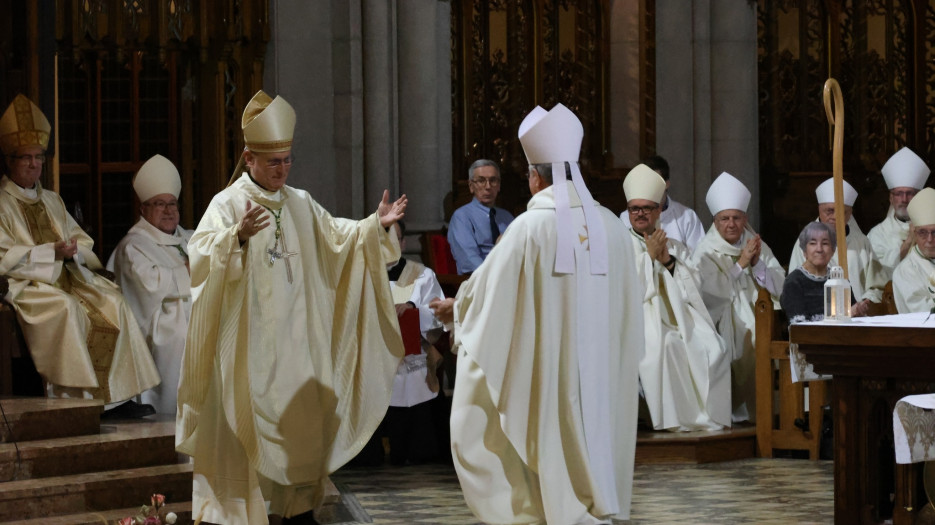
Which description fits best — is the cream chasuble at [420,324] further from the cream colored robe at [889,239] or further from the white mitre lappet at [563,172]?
the cream colored robe at [889,239]

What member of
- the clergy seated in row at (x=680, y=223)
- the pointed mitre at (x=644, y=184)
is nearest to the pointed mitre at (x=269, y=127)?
the pointed mitre at (x=644, y=184)

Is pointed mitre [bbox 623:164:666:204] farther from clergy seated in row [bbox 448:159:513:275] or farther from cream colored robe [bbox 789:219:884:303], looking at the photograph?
cream colored robe [bbox 789:219:884:303]

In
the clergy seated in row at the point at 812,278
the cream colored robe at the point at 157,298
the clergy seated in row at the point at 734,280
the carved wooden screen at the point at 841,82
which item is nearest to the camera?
the cream colored robe at the point at 157,298

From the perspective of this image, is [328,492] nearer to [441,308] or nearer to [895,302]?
[441,308]

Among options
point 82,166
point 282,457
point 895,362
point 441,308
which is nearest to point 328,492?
point 282,457

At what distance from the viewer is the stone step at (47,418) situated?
7656mm

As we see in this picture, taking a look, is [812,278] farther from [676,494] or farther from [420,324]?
[420,324]

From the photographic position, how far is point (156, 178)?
9.13 m

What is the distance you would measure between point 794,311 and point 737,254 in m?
0.91

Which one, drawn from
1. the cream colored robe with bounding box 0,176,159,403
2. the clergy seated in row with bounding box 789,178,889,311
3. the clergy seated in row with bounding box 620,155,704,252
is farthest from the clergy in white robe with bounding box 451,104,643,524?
the clergy seated in row with bounding box 620,155,704,252

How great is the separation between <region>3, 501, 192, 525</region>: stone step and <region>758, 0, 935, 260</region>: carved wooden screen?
6110 millimetres

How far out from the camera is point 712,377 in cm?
959

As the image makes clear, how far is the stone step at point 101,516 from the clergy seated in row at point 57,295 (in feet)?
3.54

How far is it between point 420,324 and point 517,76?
134 inches
